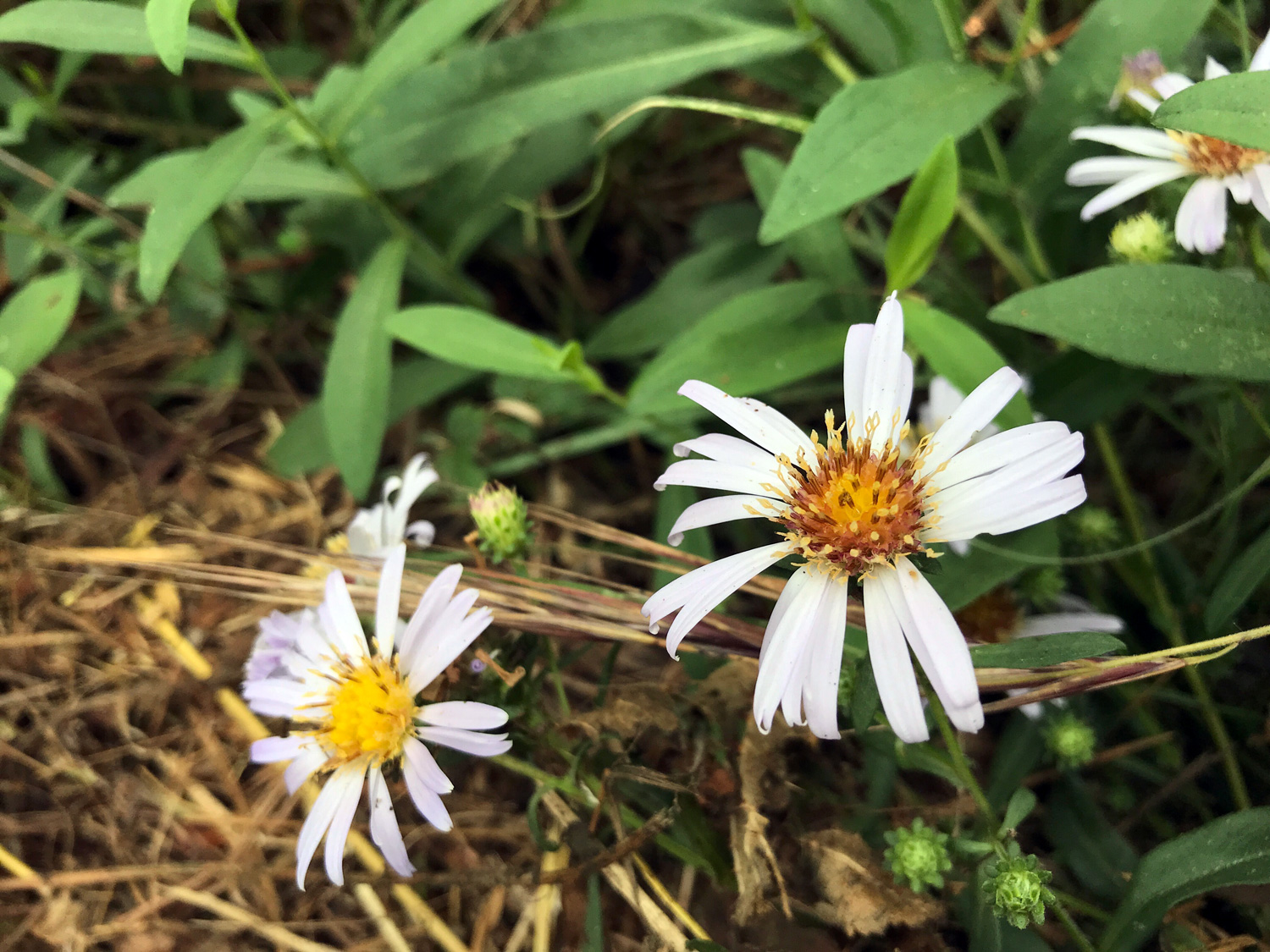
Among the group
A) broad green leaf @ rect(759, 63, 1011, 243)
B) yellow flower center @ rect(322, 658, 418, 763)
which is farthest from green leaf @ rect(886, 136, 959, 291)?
yellow flower center @ rect(322, 658, 418, 763)

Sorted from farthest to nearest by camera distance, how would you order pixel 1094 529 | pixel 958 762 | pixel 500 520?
1. pixel 1094 529
2. pixel 500 520
3. pixel 958 762

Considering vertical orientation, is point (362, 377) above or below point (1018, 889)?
above

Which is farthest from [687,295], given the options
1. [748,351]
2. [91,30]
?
[91,30]

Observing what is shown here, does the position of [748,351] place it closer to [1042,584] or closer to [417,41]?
[1042,584]

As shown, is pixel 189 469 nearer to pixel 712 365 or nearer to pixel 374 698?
pixel 374 698

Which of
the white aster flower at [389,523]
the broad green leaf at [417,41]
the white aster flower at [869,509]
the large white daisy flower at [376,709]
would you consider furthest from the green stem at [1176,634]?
the broad green leaf at [417,41]

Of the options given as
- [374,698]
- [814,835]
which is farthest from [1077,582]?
[374,698]
